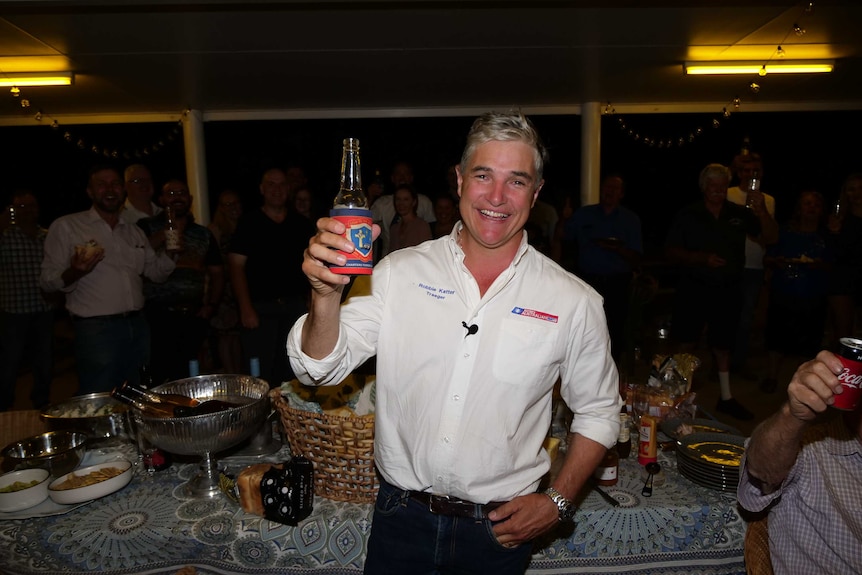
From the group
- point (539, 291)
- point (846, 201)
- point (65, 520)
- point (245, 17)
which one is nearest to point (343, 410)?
point (539, 291)

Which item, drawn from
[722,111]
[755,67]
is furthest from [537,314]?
[722,111]

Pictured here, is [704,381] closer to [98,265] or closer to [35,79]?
[98,265]

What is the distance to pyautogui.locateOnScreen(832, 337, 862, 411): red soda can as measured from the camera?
1.15 meters

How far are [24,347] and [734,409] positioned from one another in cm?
606

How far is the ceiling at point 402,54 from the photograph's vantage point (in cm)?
401

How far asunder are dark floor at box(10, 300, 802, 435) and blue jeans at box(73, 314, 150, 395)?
95cm

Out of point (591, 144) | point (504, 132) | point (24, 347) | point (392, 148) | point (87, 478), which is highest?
point (392, 148)

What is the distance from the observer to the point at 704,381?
18.0 feet

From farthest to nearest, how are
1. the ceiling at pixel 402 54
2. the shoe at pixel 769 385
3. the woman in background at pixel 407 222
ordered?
1. the woman in background at pixel 407 222
2. the shoe at pixel 769 385
3. the ceiling at pixel 402 54

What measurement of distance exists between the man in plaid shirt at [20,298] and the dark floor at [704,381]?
484mm

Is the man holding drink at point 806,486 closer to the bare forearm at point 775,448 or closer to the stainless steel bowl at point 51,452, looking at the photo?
the bare forearm at point 775,448

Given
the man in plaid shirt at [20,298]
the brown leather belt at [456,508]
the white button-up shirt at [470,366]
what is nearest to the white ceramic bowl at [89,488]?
the white button-up shirt at [470,366]

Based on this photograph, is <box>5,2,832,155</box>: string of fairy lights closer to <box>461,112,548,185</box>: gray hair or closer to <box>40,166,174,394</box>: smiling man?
<box>40,166,174,394</box>: smiling man

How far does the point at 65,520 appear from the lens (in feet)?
5.25
